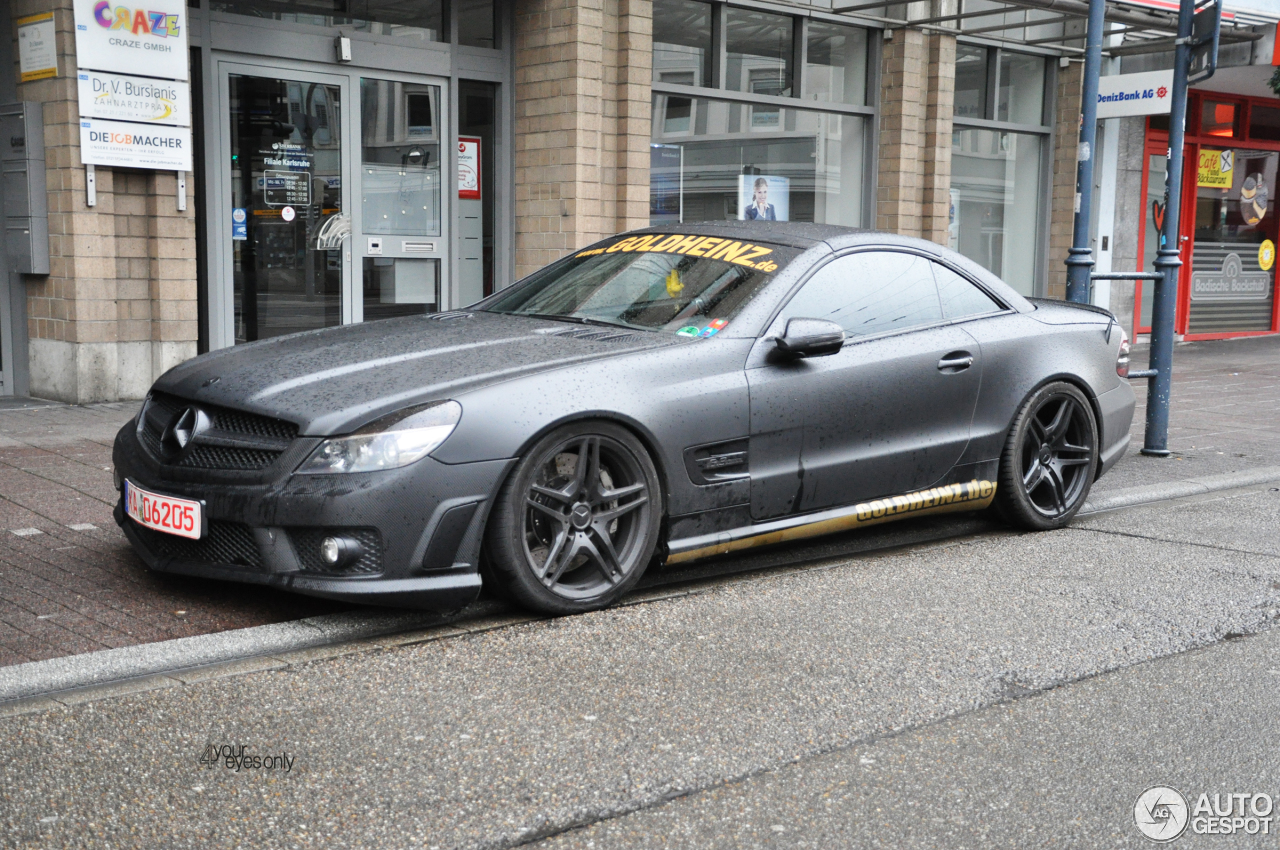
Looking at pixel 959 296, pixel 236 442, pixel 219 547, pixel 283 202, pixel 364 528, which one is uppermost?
pixel 283 202

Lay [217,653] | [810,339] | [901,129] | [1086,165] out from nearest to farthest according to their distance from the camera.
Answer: [217,653], [810,339], [1086,165], [901,129]

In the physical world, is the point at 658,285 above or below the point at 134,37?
below

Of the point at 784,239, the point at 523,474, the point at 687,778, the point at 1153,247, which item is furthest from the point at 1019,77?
the point at 687,778

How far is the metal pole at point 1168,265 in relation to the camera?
877 centimetres

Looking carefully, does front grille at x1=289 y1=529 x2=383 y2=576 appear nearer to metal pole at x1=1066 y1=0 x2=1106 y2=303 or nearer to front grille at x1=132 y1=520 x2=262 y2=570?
front grille at x1=132 y1=520 x2=262 y2=570

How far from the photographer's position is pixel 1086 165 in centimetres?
893

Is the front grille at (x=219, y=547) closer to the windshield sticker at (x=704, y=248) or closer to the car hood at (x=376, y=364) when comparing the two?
the car hood at (x=376, y=364)

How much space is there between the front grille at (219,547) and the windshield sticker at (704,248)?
7.66ft

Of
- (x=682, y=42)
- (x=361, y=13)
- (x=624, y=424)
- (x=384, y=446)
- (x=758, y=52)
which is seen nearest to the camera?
(x=384, y=446)

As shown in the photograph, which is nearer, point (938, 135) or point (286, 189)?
point (286, 189)

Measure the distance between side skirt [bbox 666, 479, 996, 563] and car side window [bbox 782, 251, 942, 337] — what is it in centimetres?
74

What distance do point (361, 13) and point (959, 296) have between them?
22.8 ft

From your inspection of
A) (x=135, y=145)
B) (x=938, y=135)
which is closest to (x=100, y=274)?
(x=135, y=145)

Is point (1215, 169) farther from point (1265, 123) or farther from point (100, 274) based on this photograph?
point (100, 274)
